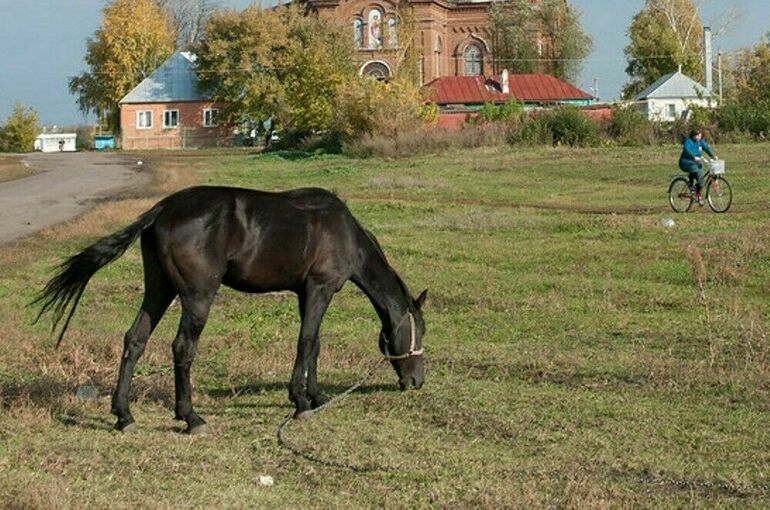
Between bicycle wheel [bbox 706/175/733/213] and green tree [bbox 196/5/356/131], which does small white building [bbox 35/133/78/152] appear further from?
bicycle wheel [bbox 706/175/733/213]

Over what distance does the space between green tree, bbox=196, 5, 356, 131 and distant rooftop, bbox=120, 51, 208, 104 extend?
162 inches

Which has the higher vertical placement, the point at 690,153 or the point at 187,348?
the point at 690,153

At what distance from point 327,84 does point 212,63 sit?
1821 centimetres

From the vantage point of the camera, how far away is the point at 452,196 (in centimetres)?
3188

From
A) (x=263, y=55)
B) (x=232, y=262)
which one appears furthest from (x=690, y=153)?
(x=263, y=55)

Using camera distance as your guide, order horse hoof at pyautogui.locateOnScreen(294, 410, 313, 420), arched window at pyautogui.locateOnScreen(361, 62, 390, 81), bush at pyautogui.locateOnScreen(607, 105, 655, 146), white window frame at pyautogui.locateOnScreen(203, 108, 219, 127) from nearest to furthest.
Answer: horse hoof at pyautogui.locateOnScreen(294, 410, 313, 420), bush at pyautogui.locateOnScreen(607, 105, 655, 146), arched window at pyautogui.locateOnScreen(361, 62, 390, 81), white window frame at pyautogui.locateOnScreen(203, 108, 219, 127)

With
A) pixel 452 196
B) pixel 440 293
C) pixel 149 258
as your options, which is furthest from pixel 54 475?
pixel 452 196

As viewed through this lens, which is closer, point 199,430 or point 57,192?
point 199,430

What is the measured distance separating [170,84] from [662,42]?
39.9m

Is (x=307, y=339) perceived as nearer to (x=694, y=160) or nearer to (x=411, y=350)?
(x=411, y=350)

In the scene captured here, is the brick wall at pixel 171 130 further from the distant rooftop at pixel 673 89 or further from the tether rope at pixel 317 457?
the tether rope at pixel 317 457

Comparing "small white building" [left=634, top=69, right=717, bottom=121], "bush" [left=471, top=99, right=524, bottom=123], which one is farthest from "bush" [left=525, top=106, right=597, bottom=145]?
"small white building" [left=634, top=69, right=717, bottom=121]

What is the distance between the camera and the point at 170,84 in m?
99.0

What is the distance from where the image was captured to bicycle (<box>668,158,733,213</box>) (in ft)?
85.5
